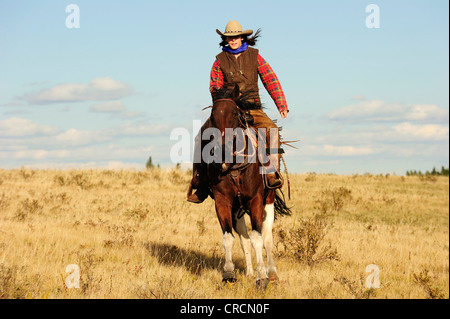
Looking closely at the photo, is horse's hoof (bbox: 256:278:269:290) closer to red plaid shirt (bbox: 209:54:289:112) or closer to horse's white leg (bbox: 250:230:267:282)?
horse's white leg (bbox: 250:230:267:282)

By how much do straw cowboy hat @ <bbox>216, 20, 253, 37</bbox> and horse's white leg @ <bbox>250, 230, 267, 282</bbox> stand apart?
11.0 ft

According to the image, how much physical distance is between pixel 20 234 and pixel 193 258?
4.03 metres

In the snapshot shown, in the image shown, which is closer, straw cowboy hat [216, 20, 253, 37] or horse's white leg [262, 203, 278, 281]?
horse's white leg [262, 203, 278, 281]

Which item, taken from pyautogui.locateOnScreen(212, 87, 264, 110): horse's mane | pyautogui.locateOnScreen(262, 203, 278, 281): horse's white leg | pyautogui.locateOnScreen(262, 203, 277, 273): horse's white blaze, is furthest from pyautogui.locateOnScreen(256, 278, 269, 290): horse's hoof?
pyautogui.locateOnScreen(212, 87, 264, 110): horse's mane

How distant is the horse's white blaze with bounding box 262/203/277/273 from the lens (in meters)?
8.19

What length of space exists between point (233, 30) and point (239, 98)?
1.57 metres

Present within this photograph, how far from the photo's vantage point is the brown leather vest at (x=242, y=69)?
839 centimetres

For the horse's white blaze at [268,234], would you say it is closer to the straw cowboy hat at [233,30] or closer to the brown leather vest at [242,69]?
the brown leather vest at [242,69]

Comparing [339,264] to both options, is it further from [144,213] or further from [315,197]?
[315,197]

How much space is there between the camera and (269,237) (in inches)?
328

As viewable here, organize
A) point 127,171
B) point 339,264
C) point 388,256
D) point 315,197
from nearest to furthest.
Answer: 1. point 339,264
2. point 388,256
3. point 315,197
4. point 127,171

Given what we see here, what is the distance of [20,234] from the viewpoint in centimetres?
1100
